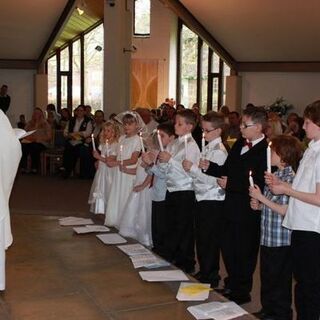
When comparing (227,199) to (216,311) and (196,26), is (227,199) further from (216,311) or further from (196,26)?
(196,26)

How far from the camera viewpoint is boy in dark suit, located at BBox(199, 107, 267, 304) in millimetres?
3785

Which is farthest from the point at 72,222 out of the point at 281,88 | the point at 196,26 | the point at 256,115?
the point at 281,88

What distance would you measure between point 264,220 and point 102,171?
290 cm

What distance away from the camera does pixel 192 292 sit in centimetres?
374

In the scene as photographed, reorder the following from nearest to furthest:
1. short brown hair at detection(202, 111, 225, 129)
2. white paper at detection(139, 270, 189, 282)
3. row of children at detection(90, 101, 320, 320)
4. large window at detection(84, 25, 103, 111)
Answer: row of children at detection(90, 101, 320, 320), white paper at detection(139, 270, 189, 282), short brown hair at detection(202, 111, 225, 129), large window at detection(84, 25, 103, 111)

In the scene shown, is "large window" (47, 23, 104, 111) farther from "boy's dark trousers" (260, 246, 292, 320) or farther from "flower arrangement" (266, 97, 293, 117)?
"boy's dark trousers" (260, 246, 292, 320)

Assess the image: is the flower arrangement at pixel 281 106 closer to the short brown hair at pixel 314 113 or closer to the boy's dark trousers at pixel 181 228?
the boy's dark trousers at pixel 181 228

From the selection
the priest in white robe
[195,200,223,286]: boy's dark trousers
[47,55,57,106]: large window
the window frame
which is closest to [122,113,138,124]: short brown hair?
[195,200,223,286]: boy's dark trousers

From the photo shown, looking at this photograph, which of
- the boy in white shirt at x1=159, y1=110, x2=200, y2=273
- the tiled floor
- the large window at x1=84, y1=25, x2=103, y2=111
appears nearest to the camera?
the tiled floor

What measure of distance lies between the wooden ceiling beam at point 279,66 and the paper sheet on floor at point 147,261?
10614 mm

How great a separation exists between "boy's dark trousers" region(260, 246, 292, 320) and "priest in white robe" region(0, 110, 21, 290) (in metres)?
1.60

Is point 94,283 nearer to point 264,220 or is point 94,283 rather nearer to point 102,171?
point 264,220

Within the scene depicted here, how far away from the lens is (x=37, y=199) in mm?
Answer: 7992

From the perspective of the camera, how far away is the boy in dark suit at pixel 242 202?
12.4 ft
